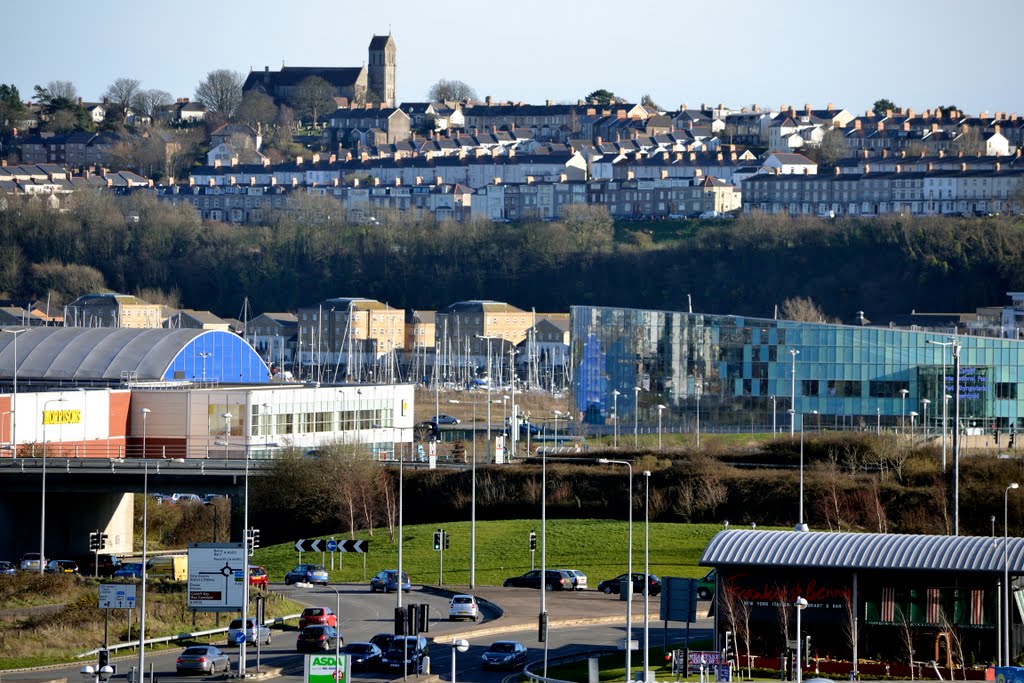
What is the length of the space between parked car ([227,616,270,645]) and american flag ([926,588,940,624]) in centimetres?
1271

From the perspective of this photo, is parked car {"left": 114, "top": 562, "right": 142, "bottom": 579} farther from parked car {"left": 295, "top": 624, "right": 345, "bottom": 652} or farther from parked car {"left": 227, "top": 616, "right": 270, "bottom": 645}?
parked car {"left": 295, "top": 624, "right": 345, "bottom": 652}

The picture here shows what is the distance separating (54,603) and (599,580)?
44.5 ft

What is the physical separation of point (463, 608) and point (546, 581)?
237 inches

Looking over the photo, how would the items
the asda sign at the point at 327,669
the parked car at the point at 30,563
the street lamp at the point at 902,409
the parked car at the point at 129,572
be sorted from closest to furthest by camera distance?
1. the asda sign at the point at 327,669
2. the parked car at the point at 129,572
3. the parked car at the point at 30,563
4. the street lamp at the point at 902,409

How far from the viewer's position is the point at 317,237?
630 ft

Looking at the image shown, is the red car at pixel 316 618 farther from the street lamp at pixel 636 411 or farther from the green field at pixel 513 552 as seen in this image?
the street lamp at pixel 636 411

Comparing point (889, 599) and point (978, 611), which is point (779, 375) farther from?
point (978, 611)

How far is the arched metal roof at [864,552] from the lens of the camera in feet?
119

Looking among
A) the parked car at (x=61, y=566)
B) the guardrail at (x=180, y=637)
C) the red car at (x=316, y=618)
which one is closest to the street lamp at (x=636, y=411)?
the parked car at (x=61, y=566)

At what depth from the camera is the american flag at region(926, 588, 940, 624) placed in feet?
119

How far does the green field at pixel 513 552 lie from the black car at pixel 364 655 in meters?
13.7

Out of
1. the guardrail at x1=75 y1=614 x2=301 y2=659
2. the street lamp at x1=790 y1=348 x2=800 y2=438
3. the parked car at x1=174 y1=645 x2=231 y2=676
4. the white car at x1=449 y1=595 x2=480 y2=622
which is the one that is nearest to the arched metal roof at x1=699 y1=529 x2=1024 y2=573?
the white car at x1=449 y1=595 x2=480 y2=622

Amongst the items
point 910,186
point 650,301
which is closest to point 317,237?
point 650,301

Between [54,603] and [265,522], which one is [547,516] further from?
[54,603]
